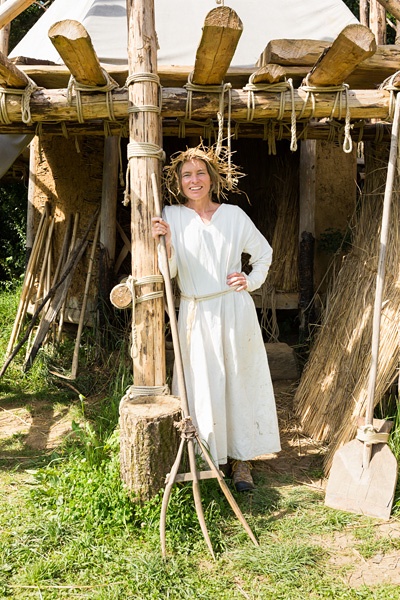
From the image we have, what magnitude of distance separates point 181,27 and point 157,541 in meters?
4.13

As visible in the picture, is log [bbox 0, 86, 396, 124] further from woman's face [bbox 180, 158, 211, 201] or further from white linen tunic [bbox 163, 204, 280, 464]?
white linen tunic [bbox 163, 204, 280, 464]

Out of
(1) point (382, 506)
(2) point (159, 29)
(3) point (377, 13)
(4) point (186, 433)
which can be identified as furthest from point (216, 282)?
(3) point (377, 13)

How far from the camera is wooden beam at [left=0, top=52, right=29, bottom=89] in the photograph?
3252 mm

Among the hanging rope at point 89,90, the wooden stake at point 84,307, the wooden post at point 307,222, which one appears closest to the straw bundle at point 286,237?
the wooden post at point 307,222

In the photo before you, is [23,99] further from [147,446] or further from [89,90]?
[147,446]

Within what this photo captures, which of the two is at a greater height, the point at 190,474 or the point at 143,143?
the point at 143,143

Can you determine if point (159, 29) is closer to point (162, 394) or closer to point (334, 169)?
point (334, 169)

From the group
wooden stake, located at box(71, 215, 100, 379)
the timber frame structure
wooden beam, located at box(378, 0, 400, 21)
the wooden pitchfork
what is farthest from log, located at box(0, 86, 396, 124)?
wooden stake, located at box(71, 215, 100, 379)

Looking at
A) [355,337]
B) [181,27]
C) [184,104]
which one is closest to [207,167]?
[184,104]

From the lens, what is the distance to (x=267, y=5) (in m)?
5.75

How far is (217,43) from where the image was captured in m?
3.10

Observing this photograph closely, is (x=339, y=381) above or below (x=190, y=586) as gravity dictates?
above

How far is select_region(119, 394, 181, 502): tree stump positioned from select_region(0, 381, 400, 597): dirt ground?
86cm

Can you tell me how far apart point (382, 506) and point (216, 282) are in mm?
1506
